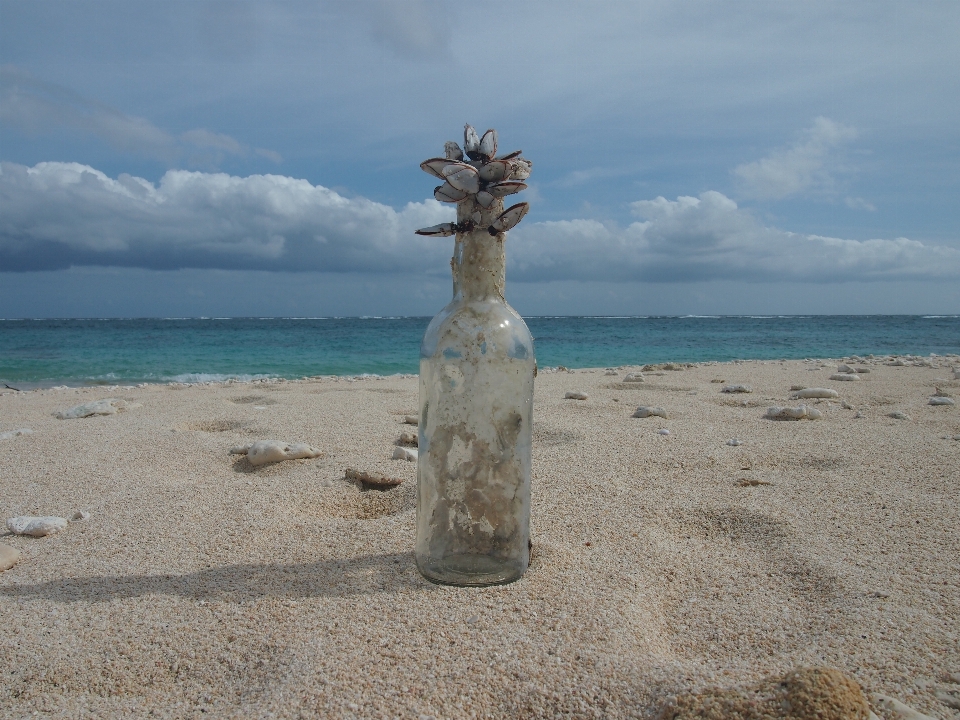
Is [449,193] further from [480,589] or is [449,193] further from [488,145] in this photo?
[480,589]

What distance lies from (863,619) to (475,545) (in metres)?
1.05

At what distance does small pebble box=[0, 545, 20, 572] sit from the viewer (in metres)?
2.01

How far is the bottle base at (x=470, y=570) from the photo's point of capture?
1.83 meters

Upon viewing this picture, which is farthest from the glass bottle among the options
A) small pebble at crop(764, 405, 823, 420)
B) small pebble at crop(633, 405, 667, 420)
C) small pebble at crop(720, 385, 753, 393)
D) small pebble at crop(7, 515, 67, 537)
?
small pebble at crop(720, 385, 753, 393)

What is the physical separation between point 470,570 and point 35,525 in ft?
5.47

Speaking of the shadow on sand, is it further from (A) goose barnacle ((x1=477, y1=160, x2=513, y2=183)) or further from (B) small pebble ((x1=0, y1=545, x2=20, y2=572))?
(A) goose barnacle ((x1=477, y1=160, x2=513, y2=183))

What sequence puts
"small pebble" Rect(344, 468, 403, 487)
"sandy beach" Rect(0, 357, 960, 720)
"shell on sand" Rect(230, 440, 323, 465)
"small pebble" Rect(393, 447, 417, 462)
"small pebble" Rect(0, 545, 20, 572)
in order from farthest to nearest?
"small pebble" Rect(393, 447, 417, 462), "shell on sand" Rect(230, 440, 323, 465), "small pebble" Rect(344, 468, 403, 487), "small pebble" Rect(0, 545, 20, 572), "sandy beach" Rect(0, 357, 960, 720)

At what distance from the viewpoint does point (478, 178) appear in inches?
72.2

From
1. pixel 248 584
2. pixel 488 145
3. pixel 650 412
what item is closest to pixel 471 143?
pixel 488 145

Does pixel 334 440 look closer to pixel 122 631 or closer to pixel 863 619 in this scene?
pixel 122 631

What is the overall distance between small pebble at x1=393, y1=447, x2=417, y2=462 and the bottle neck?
157 centimetres

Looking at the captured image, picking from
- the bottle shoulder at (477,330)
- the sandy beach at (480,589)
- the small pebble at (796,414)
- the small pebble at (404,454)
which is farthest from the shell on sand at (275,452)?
the small pebble at (796,414)

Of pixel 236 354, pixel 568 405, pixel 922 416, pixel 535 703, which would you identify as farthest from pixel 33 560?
pixel 236 354

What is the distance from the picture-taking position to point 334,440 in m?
3.78
